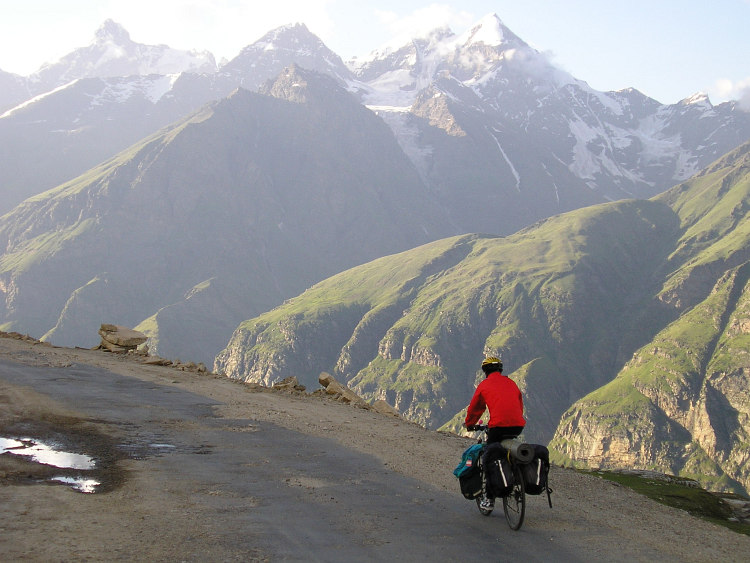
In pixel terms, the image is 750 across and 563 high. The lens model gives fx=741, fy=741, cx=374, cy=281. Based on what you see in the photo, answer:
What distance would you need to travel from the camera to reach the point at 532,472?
15258mm

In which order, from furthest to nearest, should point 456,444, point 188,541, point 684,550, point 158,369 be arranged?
1. point 158,369
2. point 456,444
3. point 684,550
4. point 188,541

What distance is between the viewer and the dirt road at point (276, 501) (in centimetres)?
1320

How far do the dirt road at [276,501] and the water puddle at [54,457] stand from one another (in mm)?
360

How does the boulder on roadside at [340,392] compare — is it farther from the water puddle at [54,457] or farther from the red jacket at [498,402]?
the red jacket at [498,402]

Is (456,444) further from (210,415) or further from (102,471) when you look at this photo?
(102,471)

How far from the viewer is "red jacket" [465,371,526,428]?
52.6 feet

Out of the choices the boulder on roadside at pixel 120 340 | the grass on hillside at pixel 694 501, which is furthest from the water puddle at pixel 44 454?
the boulder on roadside at pixel 120 340

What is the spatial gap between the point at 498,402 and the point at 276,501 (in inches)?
211

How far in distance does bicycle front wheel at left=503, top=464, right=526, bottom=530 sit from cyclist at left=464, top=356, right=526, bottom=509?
1.64 ft

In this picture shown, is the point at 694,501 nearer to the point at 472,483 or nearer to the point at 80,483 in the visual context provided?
the point at 472,483

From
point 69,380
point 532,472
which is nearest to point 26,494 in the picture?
point 532,472

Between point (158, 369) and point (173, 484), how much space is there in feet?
81.6

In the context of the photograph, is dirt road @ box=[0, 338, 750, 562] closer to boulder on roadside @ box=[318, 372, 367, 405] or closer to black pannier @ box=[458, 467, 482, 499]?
black pannier @ box=[458, 467, 482, 499]

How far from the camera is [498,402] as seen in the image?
53.2ft
